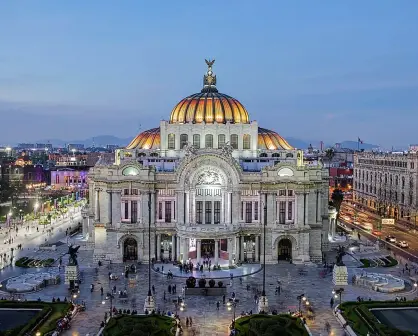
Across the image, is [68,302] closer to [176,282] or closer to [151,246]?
[176,282]

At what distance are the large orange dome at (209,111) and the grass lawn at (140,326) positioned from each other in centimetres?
4710

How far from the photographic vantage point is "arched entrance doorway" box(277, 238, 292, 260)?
84.3 m

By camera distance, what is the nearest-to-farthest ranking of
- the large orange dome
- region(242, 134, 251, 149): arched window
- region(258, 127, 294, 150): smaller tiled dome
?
the large orange dome → region(242, 134, 251, 149): arched window → region(258, 127, 294, 150): smaller tiled dome

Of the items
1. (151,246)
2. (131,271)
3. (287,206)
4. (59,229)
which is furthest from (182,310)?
(59,229)

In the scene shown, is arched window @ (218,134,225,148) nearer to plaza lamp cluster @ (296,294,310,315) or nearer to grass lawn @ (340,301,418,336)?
plaza lamp cluster @ (296,294,310,315)

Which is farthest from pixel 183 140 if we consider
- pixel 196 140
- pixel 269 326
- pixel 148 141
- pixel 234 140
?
pixel 269 326

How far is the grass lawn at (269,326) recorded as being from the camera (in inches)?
1861

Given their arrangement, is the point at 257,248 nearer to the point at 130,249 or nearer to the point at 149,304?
the point at 130,249

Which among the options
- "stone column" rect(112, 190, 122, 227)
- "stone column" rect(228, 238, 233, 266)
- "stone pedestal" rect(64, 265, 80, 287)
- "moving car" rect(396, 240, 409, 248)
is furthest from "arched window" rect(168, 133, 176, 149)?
"moving car" rect(396, 240, 409, 248)

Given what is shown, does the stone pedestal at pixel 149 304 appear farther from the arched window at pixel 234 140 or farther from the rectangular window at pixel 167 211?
Result: the arched window at pixel 234 140

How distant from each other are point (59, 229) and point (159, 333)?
72400 mm

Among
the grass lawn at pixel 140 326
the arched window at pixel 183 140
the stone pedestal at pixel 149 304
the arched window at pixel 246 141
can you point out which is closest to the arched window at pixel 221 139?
the arched window at pixel 246 141

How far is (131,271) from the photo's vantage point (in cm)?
7719

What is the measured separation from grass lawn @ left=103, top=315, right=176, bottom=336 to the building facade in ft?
291
